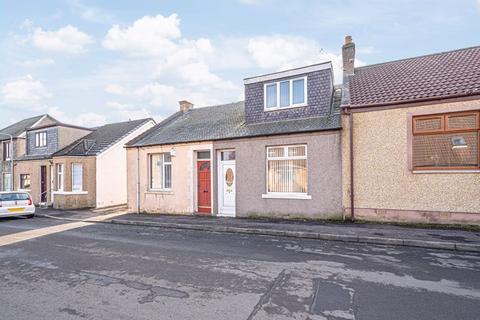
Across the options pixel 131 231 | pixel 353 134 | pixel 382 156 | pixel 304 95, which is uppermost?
pixel 304 95

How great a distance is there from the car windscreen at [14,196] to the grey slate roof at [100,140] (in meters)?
4.10

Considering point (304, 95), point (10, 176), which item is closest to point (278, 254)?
point (304, 95)

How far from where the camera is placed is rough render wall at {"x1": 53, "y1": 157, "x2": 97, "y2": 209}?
18.5 m

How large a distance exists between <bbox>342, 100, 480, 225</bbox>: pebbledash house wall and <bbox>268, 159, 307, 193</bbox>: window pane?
63.6 inches

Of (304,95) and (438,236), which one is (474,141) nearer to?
(438,236)

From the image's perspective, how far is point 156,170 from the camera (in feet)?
49.1

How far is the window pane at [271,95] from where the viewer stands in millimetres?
13031

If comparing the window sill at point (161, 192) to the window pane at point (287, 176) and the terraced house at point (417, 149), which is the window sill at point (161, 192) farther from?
the terraced house at point (417, 149)

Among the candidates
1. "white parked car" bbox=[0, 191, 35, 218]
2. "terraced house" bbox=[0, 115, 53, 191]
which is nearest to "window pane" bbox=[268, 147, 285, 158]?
"white parked car" bbox=[0, 191, 35, 218]

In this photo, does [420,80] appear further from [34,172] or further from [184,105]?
[34,172]

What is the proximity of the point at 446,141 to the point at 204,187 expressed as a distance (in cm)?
956

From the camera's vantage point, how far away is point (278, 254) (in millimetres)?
6789

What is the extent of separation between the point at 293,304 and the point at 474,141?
28.1 ft

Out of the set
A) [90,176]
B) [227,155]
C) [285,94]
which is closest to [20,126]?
[90,176]
